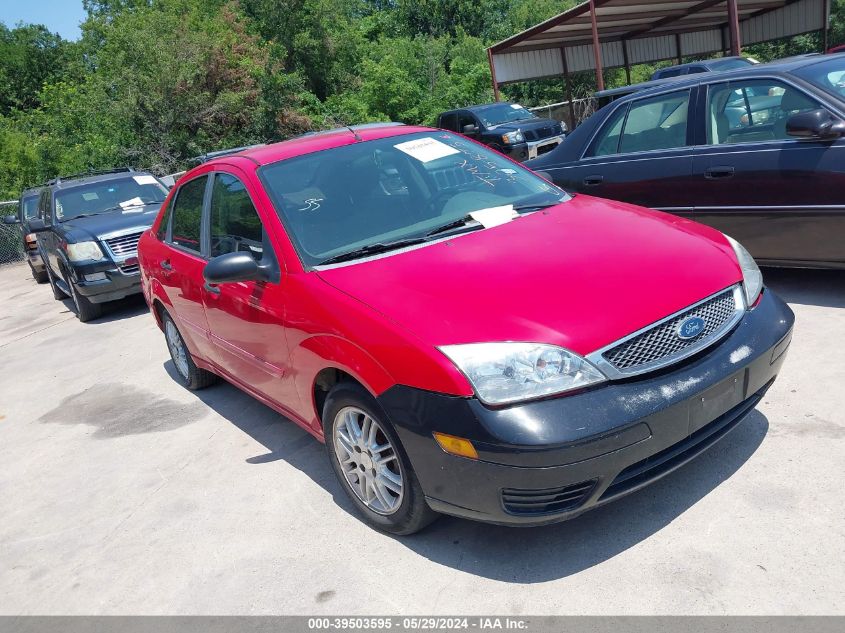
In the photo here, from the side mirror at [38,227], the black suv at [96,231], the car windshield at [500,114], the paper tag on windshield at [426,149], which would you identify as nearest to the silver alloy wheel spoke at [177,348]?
the paper tag on windshield at [426,149]

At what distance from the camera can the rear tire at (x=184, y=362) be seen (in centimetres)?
570

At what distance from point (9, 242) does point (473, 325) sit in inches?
782

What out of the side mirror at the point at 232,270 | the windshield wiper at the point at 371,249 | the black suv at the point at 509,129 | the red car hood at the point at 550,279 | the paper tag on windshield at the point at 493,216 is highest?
the side mirror at the point at 232,270

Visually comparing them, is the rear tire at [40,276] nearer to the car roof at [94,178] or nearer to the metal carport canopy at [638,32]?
the car roof at [94,178]

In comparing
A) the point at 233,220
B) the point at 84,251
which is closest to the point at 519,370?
the point at 233,220

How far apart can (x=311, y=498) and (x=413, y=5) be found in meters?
46.7

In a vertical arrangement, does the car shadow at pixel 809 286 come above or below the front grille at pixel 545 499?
below

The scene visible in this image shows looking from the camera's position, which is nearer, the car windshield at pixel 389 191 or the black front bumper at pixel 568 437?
the black front bumper at pixel 568 437

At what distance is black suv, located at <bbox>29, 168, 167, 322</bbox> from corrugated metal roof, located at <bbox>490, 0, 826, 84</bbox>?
37.3 ft

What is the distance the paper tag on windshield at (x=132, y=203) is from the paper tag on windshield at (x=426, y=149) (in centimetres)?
701

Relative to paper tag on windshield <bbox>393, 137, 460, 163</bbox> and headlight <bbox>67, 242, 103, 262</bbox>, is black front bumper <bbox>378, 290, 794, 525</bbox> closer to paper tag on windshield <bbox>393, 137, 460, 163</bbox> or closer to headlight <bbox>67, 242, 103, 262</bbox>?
paper tag on windshield <bbox>393, 137, 460, 163</bbox>

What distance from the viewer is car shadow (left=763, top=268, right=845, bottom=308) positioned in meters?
5.29

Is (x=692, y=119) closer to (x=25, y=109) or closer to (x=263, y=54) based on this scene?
(x=263, y=54)

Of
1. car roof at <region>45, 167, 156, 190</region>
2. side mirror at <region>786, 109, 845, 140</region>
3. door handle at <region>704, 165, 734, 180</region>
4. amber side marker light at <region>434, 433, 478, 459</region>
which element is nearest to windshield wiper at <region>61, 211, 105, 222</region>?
car roof at <region>45, 167, 156, 190</region>
